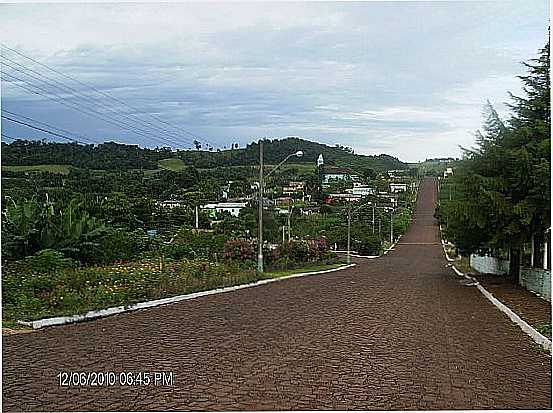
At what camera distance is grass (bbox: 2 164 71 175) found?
20327 millimetres

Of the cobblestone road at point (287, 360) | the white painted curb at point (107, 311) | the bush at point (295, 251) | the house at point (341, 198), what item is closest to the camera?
the cobblestone road at point (287, 360)

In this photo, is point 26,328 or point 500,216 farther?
point 500,216

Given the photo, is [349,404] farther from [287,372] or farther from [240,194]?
[240,194]

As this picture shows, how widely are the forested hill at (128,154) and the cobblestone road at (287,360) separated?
7512mm

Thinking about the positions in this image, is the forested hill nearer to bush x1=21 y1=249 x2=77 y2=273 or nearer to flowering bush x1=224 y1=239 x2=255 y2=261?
bush x1=21 y1=249 x2=77 y2=273

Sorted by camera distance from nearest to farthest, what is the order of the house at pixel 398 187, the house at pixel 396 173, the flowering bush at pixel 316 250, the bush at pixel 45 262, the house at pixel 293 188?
the bush at pixel 45 262 < the flowering bush at pixel 316 250 < the house at pixel 293 188 < the house at pixel 396 173 < the house at pixel 398 187

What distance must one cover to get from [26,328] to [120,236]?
1064 centimetres

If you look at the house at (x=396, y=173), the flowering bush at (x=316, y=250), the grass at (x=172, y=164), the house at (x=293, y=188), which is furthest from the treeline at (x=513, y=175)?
the house at (x=396, y=173)

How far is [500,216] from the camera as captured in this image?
1875 cm

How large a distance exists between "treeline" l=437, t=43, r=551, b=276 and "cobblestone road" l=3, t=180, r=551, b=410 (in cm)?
431

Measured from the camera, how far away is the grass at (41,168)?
2033 cm

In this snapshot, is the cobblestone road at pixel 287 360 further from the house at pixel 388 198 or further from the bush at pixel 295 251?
the house at pixel 388 198

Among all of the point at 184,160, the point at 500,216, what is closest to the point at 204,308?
the point at 500,216

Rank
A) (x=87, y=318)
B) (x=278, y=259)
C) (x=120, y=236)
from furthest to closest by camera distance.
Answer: (x=278, y=259) < (x=120, y=236) < (x=87, y=318)
